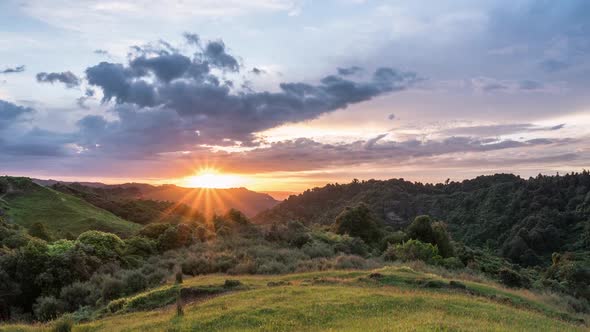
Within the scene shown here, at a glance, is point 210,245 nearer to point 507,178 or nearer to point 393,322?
point 393,322

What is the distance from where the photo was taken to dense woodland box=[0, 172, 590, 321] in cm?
3002

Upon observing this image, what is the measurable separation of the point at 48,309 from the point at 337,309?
18.9 meters

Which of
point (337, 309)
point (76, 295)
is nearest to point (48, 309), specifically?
point (76, 295)

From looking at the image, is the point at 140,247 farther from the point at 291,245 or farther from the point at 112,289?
the point at 291,245

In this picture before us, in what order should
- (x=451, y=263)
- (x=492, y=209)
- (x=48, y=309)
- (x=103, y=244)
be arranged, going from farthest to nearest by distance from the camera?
(x=492, y=209), (x=451, y=263), (x=103, y=244), (x=48, y=309)

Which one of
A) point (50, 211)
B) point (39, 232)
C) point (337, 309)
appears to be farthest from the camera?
point (50, 211)

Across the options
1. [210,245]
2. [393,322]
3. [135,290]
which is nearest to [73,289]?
[135,290]

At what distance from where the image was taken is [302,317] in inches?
643

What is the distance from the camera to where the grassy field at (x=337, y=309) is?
15.5 metres

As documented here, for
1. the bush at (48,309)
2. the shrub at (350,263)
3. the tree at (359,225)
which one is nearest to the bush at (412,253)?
the shrub at (350,263)

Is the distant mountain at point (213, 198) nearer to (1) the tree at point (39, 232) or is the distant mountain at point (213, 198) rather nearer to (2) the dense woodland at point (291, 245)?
(2) the dense woodland at point (291, 245)

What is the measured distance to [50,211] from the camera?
5944 centimetres

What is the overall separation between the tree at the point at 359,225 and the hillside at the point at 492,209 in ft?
65.1

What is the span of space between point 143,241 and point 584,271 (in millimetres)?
47590
